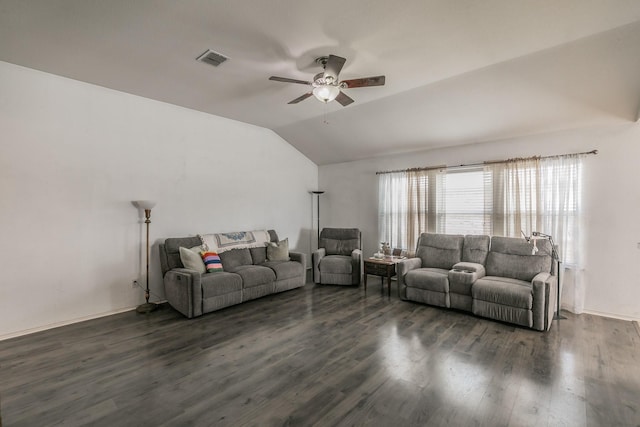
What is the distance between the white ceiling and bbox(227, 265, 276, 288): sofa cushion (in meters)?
2.46

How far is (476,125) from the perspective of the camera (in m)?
4.34

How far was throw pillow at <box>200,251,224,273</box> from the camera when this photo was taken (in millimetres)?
4215

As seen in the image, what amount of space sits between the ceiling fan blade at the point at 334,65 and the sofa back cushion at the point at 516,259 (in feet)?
10.6

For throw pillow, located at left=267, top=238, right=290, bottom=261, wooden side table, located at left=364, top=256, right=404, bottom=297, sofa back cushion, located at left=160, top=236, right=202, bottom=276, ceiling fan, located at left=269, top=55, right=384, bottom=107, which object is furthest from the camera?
throw pillow, located at left=267, top=238, right=290, bottom=261

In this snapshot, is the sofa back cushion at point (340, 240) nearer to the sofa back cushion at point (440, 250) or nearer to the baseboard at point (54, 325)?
the sofa back cushion at point (440, 250)

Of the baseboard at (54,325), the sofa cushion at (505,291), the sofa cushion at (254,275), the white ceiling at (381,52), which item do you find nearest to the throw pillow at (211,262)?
the sofa cushion at (254,275)

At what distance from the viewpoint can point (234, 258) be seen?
15.3ft

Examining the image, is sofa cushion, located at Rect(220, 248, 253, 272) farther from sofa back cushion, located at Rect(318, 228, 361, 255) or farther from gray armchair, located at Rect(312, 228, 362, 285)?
sofa back cushion, located at Rect(318, 228, 361, 255)

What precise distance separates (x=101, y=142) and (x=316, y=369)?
378 cm

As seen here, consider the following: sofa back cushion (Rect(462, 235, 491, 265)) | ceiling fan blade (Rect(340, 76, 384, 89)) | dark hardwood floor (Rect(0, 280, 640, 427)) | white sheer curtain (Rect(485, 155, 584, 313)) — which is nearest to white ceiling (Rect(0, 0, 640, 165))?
ceiling fan blade (Rect(340, 76, 384, 89))

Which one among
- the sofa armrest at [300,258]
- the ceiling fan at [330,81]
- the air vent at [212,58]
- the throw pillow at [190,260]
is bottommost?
the sofa armrest at [300,258]

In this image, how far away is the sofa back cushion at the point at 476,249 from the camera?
4.33 meters

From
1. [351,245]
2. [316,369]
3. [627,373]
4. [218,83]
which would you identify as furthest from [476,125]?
[316,369]

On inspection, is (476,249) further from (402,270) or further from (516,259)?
(402,270)
